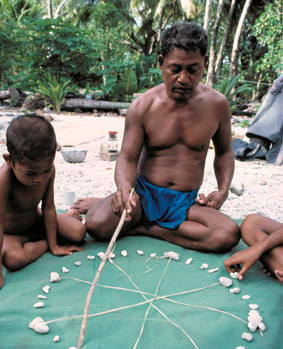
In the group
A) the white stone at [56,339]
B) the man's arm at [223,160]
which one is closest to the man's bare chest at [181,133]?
the man's arm at [223,160]

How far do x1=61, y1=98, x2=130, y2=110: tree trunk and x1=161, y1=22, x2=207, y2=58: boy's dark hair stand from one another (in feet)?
30.9

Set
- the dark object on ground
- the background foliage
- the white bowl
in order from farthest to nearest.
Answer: the background foliage
the dark object on ground
the white bowl

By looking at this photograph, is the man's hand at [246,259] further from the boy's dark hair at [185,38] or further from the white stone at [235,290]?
the boy's dark hair at [185,38]

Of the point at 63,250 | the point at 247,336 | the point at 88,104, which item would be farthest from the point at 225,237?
the point at 88,104

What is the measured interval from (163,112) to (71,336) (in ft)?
4.79

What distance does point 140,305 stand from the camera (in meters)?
1.52

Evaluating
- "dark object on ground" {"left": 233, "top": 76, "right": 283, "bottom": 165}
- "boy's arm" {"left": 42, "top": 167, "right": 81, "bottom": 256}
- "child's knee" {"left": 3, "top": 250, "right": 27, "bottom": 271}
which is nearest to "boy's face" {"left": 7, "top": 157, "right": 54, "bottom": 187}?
"boy's arm" {"left": 42, "top": 167, "right": 81, "bottom": 256}

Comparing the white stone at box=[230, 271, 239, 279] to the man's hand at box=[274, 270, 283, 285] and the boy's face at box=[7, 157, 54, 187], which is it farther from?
the boy's face at box=[7, 157, 54, 187]

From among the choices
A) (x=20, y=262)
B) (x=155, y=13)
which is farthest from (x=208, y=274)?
(x=155, y=13)

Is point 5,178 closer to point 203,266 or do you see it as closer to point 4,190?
point 4,190

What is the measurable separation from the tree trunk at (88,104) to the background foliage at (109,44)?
0.78m

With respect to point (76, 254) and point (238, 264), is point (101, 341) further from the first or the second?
point (238, 264)

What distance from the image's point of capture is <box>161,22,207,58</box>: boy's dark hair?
1.81m

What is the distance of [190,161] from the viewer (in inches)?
84.9
